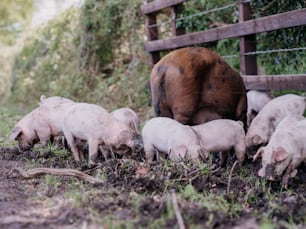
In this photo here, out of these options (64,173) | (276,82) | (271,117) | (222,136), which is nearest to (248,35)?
(276,82)

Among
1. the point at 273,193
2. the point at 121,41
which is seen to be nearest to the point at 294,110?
the point at 273,193

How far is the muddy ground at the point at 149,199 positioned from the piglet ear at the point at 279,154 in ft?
0.64

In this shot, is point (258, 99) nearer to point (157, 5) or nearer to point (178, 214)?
point (157, 5)

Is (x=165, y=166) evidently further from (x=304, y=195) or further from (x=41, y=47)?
(x=41, y=47)

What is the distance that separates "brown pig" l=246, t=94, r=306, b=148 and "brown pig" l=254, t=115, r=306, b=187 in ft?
2.90

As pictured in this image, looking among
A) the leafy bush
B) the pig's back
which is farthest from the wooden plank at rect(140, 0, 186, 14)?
the pig's back

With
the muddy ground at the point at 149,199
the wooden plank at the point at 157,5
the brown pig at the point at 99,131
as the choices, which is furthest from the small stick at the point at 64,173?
the wooden plank at the point at 157,5

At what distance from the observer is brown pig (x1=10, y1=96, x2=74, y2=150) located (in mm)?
5938

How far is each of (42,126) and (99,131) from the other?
3.69 ft

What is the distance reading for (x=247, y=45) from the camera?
663cm

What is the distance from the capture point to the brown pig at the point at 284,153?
4.19 m

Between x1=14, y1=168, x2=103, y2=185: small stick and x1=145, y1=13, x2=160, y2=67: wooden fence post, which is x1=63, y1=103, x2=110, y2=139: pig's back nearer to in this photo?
x1=14, y1=168, x2=103, y2=185: small stick

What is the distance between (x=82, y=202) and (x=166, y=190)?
24.4 inches

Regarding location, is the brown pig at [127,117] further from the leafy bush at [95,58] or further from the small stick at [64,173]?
the leafy bush at [95,58]
